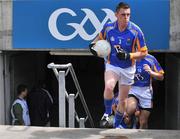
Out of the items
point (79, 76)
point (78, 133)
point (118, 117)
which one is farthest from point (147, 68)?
point (79, 76)

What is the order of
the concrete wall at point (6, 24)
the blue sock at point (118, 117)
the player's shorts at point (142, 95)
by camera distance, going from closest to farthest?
the blue sock at point (118, 117) < the player's shorts at point (142, 95) < the concrete wall at point (6, 24)

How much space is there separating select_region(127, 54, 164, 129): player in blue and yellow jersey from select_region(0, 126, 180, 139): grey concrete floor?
1401mm

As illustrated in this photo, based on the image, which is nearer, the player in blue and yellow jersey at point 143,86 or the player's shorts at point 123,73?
the player's shorts at point 123,73

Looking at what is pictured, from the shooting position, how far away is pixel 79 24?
8203mm

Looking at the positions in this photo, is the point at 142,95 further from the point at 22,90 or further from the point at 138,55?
the point at 22,90

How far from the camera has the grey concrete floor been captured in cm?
565

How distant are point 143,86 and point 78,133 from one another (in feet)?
6.23

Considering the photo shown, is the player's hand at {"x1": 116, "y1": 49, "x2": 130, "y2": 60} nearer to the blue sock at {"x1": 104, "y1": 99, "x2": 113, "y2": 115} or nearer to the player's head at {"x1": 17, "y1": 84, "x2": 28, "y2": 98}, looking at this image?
the blue sock at {"x1": 104, "y1": 99, "x2": 113, "y2": 115}

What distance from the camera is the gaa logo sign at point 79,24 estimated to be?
8.10 meters

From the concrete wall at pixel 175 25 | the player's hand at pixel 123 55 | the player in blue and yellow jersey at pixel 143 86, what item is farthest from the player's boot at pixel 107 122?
the concrete wall at pixel 175 25

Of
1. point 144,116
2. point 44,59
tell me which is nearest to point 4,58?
point 144,116

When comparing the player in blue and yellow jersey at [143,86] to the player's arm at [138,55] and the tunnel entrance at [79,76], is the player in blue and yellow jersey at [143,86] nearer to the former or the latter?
the player's arm at [138,55]

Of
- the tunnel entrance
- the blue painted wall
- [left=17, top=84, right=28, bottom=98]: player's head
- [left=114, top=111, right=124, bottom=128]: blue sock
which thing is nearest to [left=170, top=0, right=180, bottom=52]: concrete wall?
the blue painted wall

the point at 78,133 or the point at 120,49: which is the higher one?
the point at 120,49
